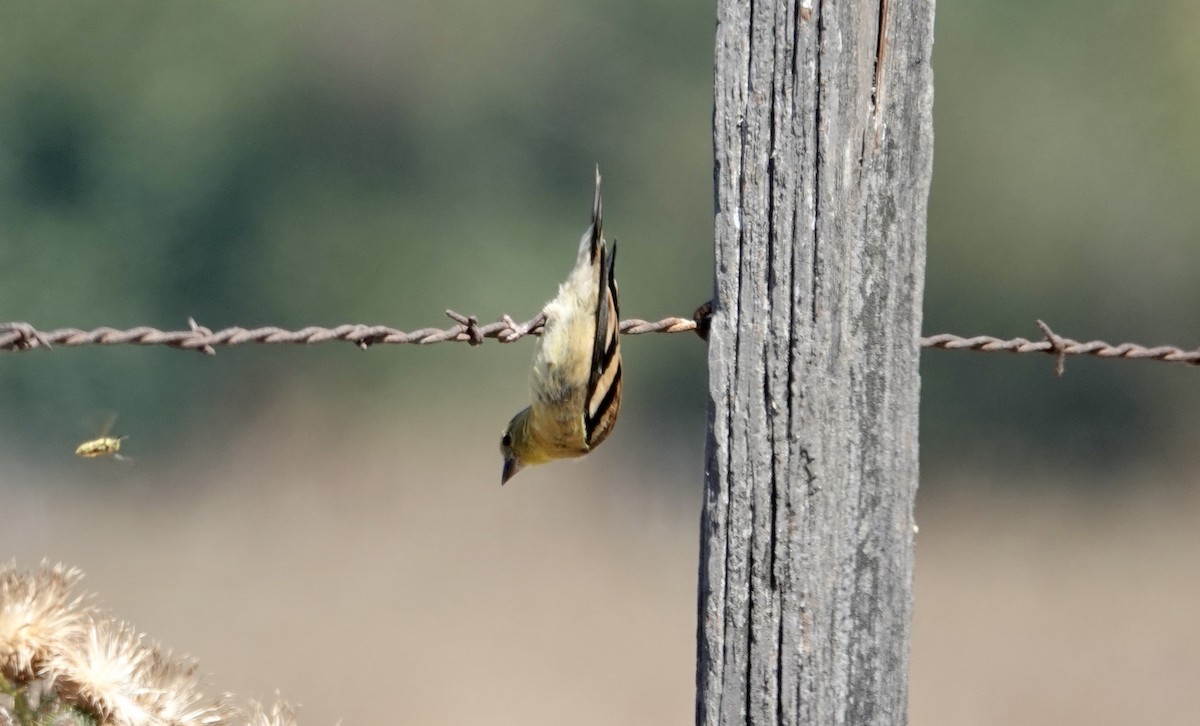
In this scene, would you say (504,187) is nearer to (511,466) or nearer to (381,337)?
(511,466)

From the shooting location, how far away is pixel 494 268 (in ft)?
39.3

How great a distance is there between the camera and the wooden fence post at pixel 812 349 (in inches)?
81.4

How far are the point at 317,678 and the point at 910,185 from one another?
7564 millimetres

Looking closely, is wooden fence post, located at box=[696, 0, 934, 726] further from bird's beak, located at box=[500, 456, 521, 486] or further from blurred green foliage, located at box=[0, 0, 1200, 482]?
blurred green foliage, located at box=[0, 0, 1200, 482]

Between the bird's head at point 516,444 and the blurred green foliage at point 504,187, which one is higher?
the blurred green foliage at point 504,187

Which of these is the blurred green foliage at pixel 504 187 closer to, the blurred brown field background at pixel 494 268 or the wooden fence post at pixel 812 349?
the blurred brown field background at pixel 494 268

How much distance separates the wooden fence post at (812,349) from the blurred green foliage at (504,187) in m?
9.44

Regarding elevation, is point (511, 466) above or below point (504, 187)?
below

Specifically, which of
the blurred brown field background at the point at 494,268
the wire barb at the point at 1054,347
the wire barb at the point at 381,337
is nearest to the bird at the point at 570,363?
the wire barb at the point at 381,337

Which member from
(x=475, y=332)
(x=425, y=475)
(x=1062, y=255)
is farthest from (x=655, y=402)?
(x=475, y=332)

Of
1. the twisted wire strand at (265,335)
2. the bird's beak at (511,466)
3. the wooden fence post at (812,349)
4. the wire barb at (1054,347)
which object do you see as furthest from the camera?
the bird's beak at (511,466)

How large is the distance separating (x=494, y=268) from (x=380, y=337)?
939cm

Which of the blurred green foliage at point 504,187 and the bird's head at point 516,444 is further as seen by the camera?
the blurred green foliage at point 504,187

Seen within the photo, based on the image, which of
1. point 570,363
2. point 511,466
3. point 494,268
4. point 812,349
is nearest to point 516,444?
point 511,466
